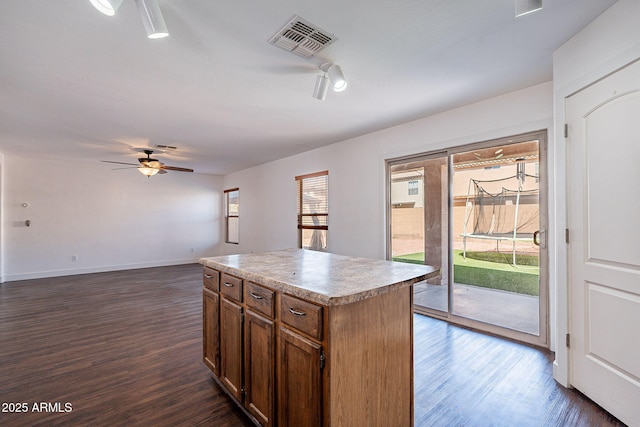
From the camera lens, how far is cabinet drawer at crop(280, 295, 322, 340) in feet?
4.20

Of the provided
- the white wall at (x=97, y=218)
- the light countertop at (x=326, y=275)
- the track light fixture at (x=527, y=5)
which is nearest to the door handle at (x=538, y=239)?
the light countertop at (x=326, y=275)

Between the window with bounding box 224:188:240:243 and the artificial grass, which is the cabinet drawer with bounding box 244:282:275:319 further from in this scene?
the window with bounding box 224:188:240:243

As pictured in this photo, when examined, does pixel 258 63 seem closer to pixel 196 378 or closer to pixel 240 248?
pixel 196 378

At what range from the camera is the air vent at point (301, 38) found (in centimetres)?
188

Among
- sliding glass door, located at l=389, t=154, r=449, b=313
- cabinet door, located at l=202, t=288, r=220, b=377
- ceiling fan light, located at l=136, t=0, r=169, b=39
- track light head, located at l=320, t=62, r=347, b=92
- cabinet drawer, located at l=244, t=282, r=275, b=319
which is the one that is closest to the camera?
ceiling fan light, located at l=136, t=0, r=169, b=39

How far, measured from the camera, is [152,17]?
1.50 m

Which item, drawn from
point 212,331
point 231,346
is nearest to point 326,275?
point 231,346

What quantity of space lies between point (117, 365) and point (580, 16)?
14.6 ft

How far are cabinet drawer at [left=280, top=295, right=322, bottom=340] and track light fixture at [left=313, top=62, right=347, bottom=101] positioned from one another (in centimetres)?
171

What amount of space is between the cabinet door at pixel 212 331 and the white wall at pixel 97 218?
6270 mm

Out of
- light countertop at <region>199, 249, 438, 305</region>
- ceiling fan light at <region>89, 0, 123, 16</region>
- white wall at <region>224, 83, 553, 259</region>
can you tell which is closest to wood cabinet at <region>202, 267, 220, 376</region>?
light countertop at <region>199, 249, 438, 305</region>

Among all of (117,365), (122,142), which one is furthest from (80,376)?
(122,142)

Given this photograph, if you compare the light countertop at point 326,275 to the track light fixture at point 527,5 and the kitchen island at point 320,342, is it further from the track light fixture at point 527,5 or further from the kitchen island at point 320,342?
the track light fixture at point 527,5

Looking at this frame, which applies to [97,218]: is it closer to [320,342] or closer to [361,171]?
[361,171]
